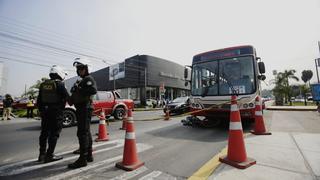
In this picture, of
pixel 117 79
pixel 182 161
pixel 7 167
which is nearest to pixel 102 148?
pixel 7 167

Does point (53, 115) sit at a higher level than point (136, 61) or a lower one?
lower

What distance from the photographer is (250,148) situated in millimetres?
4004

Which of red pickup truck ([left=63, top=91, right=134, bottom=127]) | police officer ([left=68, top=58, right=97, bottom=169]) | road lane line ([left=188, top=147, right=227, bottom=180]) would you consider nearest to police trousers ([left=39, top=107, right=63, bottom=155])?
police officer ([left=68, top=58, right=97, bottom=169])

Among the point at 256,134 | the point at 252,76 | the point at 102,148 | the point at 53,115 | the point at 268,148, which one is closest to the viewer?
the point at 53,115

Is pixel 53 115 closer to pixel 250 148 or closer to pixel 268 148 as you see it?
pixel 250 148

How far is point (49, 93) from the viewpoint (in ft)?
12.1

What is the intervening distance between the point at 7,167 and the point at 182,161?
3140mm

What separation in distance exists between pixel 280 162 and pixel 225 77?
4.13m

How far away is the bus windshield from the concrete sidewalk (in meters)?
2.43

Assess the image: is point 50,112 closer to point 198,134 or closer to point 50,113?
point 50,113

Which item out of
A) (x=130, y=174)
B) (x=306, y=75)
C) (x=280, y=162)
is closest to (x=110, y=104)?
(x=130, y=174)

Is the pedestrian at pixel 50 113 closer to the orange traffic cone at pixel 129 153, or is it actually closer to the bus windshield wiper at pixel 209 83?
the orange traffic cone at pixel 129 153

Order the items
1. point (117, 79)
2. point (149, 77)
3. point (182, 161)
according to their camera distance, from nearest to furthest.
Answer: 1. point (182, 161)
2. point (149, 77)
3. point (117, 79)

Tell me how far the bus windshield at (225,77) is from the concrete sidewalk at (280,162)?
95.6 inches
